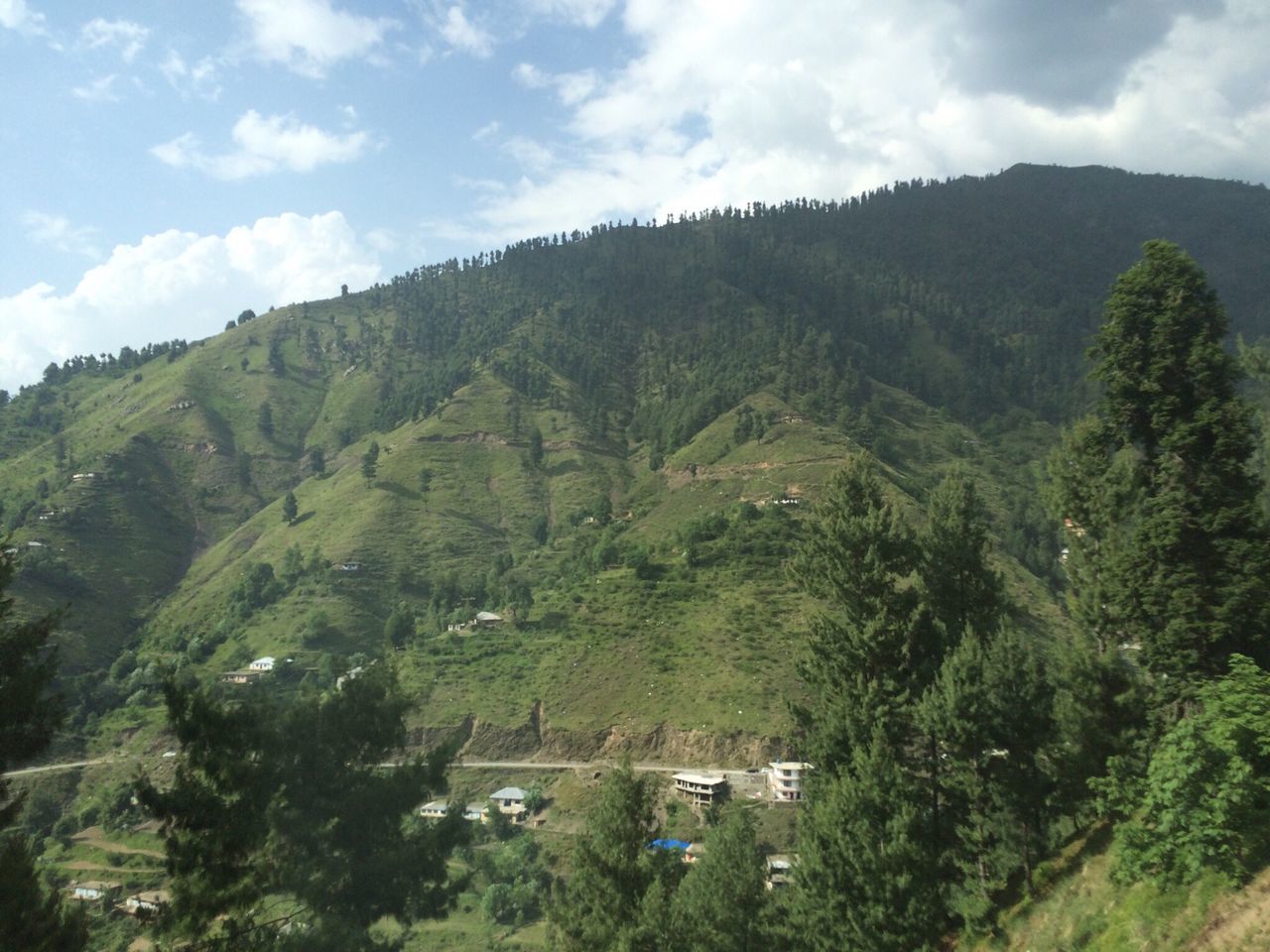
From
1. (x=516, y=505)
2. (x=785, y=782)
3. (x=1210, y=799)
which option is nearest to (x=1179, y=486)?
(x=1210, y=799)

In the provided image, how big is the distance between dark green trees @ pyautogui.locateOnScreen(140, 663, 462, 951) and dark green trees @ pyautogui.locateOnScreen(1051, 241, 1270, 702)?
20.6 meters

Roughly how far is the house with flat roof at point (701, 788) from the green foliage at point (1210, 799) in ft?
143

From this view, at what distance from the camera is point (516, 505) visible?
127m

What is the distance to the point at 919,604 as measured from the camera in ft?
75.5

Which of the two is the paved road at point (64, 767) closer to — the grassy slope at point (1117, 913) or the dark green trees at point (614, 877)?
the dark green trees at point (614, 877)

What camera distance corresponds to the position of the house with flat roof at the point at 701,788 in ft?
181

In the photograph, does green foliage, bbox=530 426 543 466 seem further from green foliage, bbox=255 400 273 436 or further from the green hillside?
green foliage, bbox=255 400 273 436

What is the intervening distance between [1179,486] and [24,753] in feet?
79.1

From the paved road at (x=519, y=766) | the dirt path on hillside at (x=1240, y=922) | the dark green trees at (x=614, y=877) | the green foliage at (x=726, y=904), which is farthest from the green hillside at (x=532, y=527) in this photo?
the dark green trees at (x=614, y=877)

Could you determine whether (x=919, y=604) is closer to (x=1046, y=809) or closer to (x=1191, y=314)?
(x=1046, y=809)

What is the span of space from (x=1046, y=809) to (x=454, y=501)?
109653 mm

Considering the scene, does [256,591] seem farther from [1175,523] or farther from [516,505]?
[1175,523]

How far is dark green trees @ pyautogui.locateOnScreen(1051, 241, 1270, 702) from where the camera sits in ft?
58.0

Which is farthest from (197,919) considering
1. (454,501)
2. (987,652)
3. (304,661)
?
(454,501)
